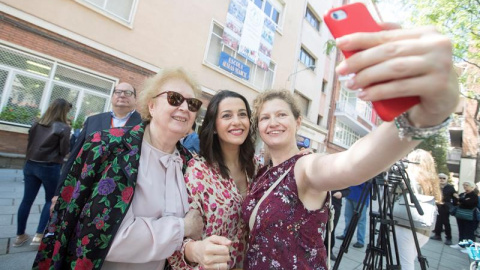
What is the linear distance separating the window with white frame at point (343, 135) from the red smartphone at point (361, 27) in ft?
63.3

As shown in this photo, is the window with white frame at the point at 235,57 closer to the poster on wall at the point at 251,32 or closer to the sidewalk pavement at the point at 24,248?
the poster on wall at the point at 251,32

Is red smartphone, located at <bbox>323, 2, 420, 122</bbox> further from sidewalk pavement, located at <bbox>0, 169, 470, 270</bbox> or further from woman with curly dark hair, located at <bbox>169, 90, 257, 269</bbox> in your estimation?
sidewalk pavement, located at <bbox>0, 169, 470, 270</bbox>

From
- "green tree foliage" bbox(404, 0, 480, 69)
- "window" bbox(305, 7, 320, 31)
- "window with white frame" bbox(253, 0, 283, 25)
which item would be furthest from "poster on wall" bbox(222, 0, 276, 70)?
"green tree foliage" bbox(404, 0, 480, 69)

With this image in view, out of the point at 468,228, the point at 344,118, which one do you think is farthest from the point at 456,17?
the point at 344,118

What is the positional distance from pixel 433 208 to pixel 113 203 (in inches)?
138

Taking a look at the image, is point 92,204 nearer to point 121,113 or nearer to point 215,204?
point 215,204

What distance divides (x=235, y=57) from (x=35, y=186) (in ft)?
29.7

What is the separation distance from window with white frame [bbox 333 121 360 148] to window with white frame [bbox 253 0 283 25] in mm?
9922

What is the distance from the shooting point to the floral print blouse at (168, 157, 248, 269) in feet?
4.96

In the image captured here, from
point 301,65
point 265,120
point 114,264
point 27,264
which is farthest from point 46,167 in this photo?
point 301,65

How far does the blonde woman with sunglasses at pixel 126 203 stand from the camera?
1238mm

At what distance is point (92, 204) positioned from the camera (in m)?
1.26

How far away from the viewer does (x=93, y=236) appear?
1.22 m

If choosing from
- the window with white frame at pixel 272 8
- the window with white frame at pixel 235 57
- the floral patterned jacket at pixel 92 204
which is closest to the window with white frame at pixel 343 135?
the window with white frame at pixel 235 57
